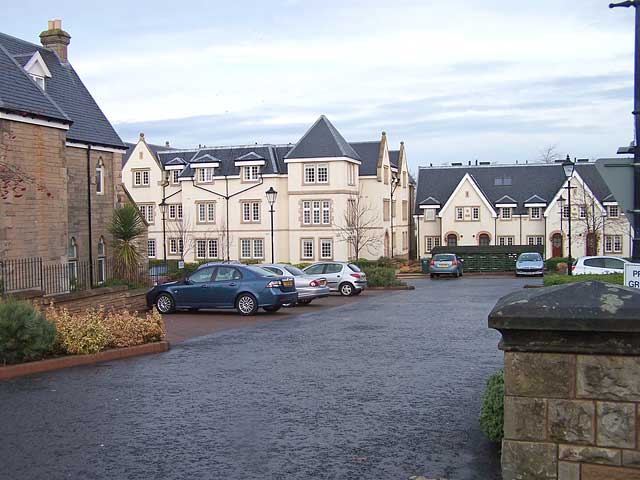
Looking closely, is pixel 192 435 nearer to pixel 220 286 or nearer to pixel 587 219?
pixel 220 286

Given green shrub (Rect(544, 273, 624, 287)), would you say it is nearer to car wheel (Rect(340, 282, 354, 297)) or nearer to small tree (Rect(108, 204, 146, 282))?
car wheel (Rect(340, 282, 354, 297))

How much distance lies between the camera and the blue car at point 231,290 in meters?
22.3

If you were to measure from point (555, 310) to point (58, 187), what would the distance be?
72.4ft

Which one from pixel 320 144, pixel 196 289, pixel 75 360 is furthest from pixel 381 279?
pixel 75 360

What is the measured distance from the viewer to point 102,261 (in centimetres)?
3089

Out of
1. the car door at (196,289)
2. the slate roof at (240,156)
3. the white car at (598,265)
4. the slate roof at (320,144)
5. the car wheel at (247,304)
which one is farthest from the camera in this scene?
the slate roof at (240,156)

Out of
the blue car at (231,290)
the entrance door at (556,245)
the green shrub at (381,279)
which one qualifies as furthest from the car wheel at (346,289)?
the entrance door at (556,245)

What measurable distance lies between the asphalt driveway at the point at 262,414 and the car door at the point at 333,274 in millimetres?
16426

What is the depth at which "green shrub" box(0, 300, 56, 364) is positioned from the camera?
40.3 ft

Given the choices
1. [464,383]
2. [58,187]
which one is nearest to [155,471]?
[464,383]

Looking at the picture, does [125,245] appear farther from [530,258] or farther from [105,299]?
[530,258]

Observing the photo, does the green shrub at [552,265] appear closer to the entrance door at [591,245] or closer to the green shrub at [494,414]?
the entrance door at [591,245]

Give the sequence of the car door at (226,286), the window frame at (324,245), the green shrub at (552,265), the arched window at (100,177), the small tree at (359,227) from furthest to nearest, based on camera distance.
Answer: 1. the window frame at (324,245)
2. the small tree at (359,227)
3. the green shrub at (552,265)
4. the arched window at (100,177)
5. the car door at (226,286)

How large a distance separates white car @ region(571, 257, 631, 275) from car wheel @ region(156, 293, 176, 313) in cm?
1872
